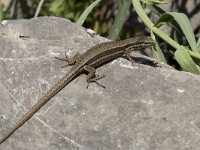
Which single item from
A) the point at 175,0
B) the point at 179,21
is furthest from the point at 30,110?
the point at 175,0

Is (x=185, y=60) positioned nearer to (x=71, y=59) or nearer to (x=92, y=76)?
(x=92, y=76)

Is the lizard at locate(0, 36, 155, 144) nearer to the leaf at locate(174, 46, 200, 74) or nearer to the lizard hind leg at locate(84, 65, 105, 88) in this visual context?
the lizard hind leg at locate(84, 65, 105, 88)

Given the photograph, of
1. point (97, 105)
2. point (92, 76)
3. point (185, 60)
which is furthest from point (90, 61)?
point (185, 60)

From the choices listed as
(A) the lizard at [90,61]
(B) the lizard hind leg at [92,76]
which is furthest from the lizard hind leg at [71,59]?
(B) the lizard hind leg at [92,76]

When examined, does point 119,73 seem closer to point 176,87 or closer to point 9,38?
point 176,87

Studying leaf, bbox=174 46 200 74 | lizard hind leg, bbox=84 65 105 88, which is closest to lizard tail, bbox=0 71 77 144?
lizard hind leg, bbox=84 65 105 88
